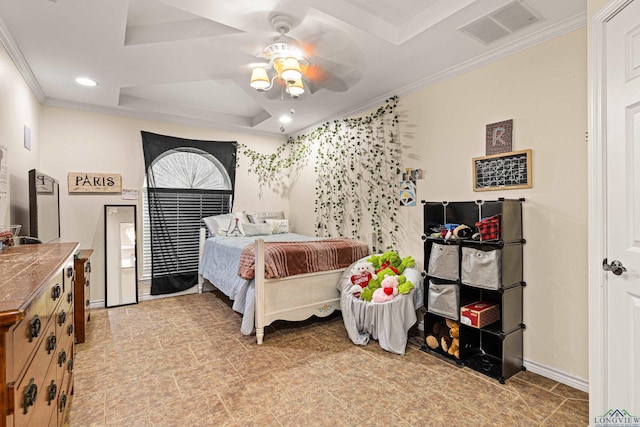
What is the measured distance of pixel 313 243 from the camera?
341cm

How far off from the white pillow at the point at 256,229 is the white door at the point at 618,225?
381cm

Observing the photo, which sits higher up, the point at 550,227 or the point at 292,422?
the point at 550,227

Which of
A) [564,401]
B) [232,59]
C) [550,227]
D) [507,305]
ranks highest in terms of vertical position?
[232,59]

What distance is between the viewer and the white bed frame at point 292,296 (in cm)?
292

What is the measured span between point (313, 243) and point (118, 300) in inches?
104

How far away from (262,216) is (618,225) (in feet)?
13.9

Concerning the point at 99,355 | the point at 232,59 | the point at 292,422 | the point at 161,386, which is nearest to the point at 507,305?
the point at 292,422

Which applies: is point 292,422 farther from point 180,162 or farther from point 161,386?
point 180,162

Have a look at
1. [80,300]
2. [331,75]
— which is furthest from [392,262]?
[80,300]

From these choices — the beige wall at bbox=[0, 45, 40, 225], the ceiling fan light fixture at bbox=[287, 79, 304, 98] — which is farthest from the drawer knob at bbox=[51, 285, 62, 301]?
the ceiling fan light fixture at bbox=[287, 79, 304, 98]

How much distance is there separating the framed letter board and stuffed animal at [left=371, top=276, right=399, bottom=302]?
1.07m

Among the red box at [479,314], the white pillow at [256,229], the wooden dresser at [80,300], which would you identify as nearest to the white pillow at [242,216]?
the white pillow at [256,229]

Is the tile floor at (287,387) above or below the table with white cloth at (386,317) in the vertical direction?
below

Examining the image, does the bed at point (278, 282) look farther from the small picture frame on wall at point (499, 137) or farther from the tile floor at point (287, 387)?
the small picture frame on wall at point (499, 137)
